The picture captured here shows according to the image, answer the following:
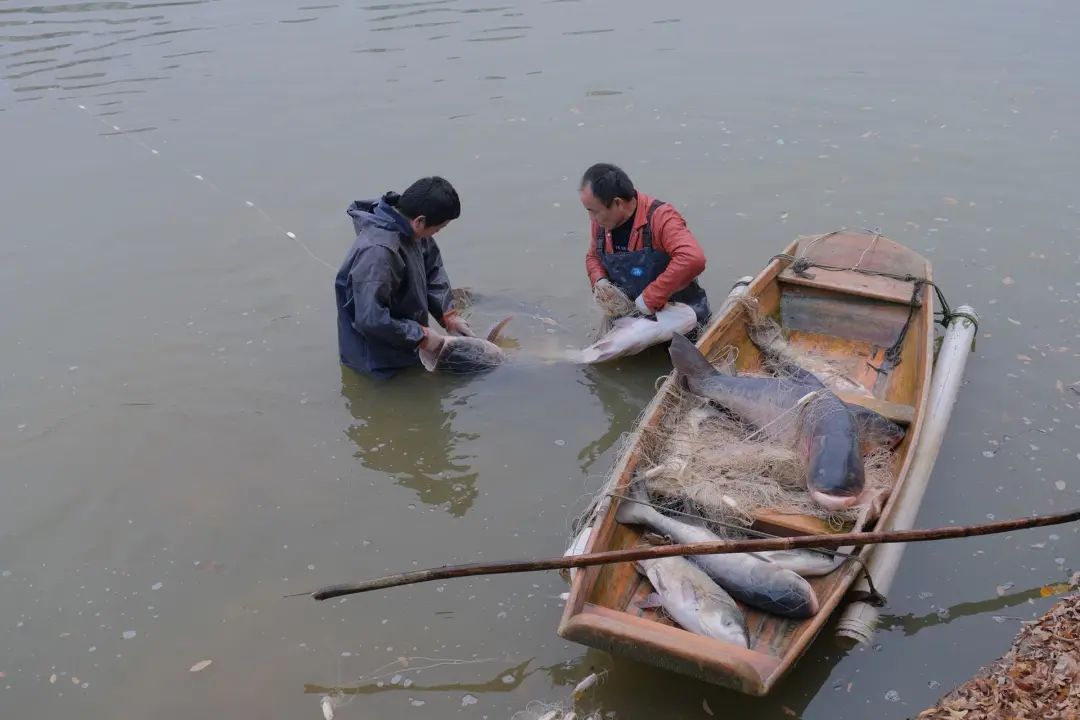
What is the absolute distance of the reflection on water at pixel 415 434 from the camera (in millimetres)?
6438

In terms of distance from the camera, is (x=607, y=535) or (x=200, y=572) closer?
(x=607, y=535)

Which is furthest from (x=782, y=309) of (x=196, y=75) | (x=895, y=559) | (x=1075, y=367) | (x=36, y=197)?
(x=196, y=75)

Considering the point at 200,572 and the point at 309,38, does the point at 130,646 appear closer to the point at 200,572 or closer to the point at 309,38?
the point at 200,572

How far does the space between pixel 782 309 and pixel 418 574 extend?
4475 mm

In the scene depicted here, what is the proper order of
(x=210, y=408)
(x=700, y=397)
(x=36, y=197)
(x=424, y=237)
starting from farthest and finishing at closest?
(x=36, y=197) → (x=210, y=408) → (x=424, y=237) → (x=700, y=397)

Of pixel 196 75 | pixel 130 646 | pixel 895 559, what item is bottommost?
pixel 130 646

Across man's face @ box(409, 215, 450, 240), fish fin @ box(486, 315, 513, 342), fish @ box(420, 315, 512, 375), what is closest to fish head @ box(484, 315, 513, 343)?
fish fin @ box(486, 315, 513, 342)

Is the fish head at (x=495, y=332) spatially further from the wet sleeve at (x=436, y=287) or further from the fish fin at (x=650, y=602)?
the fish fin at (x=650, y=602)

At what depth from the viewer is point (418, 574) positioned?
411 cm

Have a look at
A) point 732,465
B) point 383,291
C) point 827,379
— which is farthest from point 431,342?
point 827,379

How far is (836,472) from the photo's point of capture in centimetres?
520

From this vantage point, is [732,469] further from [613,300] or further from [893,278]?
[893,278]

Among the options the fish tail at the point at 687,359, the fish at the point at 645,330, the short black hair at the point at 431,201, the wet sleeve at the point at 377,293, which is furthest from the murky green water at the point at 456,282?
the short black hair at the point at 431,201

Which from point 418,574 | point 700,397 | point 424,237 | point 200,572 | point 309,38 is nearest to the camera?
point 418,574
